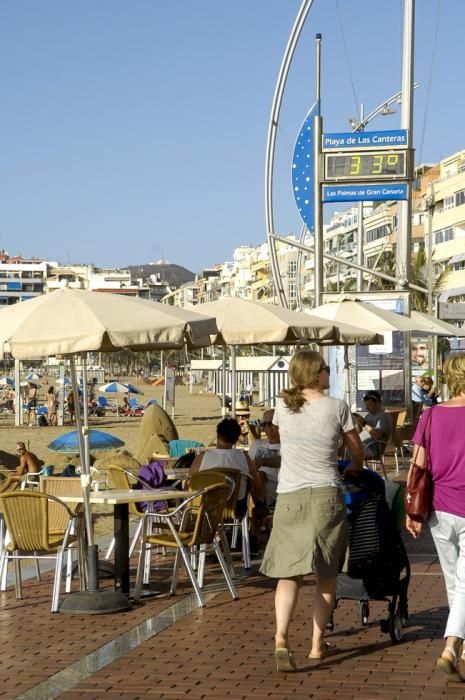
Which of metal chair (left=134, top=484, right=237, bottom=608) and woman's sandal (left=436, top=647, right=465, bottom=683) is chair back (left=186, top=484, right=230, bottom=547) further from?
woman's sandal (left=436, top=647, right=465, bottom=683)

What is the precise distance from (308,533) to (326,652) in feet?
2.93

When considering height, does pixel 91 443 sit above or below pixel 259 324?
below

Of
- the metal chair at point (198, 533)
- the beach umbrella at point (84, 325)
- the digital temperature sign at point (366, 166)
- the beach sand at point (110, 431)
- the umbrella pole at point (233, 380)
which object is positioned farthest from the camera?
the beach sand at point (110, 431)

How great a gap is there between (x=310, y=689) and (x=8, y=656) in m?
1.92

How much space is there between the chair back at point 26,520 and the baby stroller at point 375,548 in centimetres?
253

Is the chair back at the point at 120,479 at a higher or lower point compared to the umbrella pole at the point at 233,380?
lower

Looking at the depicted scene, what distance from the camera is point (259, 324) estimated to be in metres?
13.2

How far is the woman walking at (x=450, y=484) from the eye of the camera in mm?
6441

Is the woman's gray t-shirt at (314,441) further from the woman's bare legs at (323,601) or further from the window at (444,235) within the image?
the window at (444,235)

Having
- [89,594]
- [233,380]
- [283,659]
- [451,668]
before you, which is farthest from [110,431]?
[451,668]

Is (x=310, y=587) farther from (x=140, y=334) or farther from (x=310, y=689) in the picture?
(x=310, y=689)

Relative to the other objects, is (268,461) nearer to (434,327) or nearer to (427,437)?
(427,437)

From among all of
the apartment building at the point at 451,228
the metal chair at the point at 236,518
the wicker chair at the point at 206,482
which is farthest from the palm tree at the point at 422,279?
the wicker chair at the point at 206,482

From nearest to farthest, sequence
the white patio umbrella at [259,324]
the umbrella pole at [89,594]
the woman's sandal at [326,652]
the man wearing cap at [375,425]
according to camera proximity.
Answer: the woman's sandal at [326,652] → the umbrella pole at [89,594] → the white patio umbrella at [259,324] → the man wearing cap at [375,425]
